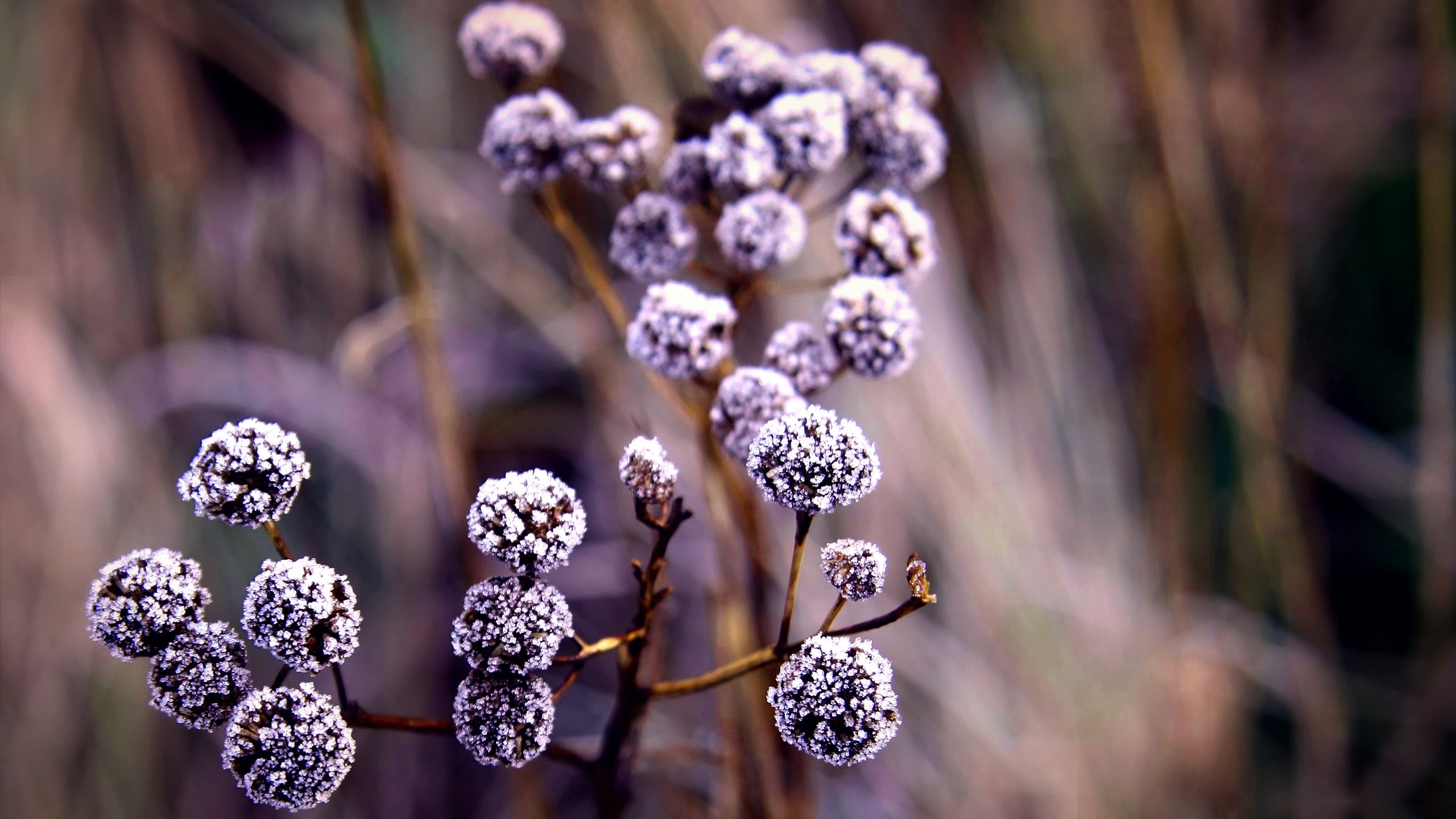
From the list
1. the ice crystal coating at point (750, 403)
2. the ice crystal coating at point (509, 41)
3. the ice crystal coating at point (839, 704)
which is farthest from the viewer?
the ice crystal coating at point (509, 41)

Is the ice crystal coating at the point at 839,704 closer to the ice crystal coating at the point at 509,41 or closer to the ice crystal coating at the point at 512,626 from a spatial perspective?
the ice crystal coating at the point at 512,626

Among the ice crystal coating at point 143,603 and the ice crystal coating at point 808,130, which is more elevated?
the ice crystal coating at point 808,130

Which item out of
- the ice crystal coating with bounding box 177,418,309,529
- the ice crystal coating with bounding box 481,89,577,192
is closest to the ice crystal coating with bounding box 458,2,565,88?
the ice crystal coating with bounding box 481,89,577,192

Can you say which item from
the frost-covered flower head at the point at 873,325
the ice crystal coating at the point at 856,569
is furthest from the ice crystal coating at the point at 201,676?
A: the frost-covered flower head at the point at 873,325

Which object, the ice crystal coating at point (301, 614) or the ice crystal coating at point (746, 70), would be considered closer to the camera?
the ice crystal coating at point (301, 614)

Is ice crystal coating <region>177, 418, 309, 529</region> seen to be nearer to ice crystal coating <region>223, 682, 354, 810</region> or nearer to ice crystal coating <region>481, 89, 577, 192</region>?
ice crystal coating <region>223, 682, 354, 810</region>

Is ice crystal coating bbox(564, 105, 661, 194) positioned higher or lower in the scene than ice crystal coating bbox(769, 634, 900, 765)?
higher
